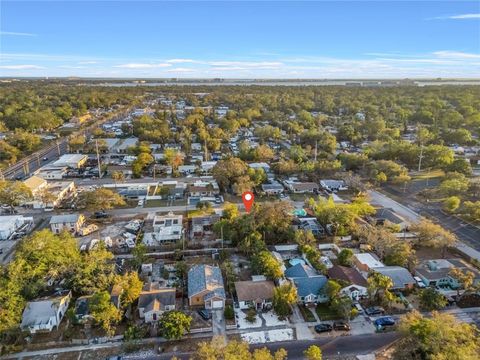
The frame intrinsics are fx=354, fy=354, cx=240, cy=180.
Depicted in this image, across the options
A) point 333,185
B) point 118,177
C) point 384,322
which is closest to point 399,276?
point 384,322

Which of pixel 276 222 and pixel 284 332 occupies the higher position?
pixel 276 222

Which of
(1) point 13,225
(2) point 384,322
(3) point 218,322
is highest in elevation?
(1) point 13,225

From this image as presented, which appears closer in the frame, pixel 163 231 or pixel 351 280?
pixel 351 280

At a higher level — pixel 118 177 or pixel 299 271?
pixel 118 177

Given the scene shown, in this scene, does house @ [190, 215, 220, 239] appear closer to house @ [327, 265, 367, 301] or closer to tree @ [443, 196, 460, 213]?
house @ [327, 265, 367, 301]

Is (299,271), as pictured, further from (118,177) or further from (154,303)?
(118,177)

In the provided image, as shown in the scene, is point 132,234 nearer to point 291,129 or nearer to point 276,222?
point 276,222

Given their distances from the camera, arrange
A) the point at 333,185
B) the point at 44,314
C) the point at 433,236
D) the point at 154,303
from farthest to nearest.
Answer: the point at 333,185
the point at 433,236
the point at 154,303
the point at 44,314

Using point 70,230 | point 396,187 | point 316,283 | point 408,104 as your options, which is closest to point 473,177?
point 396,187
